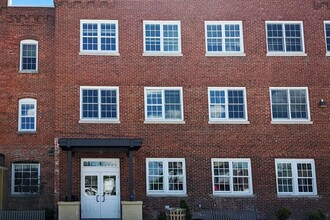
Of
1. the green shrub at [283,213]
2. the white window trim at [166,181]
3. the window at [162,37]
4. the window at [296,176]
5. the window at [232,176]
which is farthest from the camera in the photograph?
the window at [162,37]

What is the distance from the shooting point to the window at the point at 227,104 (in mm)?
26234

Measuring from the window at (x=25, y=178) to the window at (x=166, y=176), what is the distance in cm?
674

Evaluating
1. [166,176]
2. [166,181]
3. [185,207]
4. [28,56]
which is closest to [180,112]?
[166,176]

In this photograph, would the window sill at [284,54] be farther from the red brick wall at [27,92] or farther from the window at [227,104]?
the red brick wall at [27,92]

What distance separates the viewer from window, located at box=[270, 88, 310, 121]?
2652cm

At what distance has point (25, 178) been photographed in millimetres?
27719

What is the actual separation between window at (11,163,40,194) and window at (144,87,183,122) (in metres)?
7.36

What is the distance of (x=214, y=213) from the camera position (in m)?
24.5

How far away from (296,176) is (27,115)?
596 inches

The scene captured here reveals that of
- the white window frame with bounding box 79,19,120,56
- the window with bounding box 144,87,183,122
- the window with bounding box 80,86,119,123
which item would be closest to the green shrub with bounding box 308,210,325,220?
the window with bounding box 144,87,183,122

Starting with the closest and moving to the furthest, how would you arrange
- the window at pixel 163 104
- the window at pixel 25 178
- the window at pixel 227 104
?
the window at pixel 163 104 < the window at pixel 227 104 < the window at pixel 25 178

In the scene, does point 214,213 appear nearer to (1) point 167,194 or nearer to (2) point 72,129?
(1) point 167,194

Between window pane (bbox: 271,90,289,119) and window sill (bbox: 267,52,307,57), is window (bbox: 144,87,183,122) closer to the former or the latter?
window pane (bbox: 271,90,289,119)

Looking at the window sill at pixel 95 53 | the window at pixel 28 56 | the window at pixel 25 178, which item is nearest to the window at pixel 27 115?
the window at pixel 28 56
